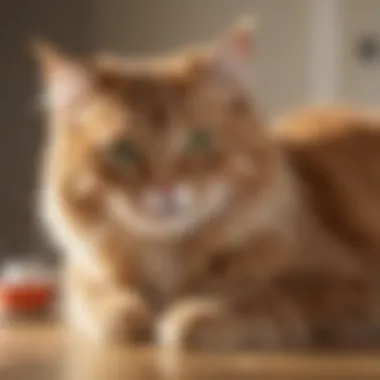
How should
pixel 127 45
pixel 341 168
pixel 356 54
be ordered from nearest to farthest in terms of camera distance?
1. pixel 341 168
2. pixel 356 54
3. pixel 127 45

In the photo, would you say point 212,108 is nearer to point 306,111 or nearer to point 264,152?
point 264,152

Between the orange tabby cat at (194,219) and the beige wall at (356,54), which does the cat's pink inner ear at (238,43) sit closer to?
the orange tabby cat at (194,219)

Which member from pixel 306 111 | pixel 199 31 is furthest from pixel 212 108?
pixel 199 31

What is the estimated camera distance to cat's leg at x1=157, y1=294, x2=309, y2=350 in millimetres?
1057

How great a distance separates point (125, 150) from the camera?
3.65 ft

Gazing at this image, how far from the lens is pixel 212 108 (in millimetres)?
1153

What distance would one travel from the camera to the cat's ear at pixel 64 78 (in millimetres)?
1175

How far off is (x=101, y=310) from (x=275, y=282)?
0.22 meters

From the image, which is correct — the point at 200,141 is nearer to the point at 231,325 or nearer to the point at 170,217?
the point at 170,217

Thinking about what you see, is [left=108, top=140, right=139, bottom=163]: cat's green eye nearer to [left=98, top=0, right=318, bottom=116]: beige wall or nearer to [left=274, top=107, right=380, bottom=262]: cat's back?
[left=274, top=107, right=380, bottom=262]: cat's back

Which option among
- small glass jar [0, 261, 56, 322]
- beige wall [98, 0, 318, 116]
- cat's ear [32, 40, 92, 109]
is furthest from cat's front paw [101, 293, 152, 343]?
beige wall [98, 0, 318, 116]

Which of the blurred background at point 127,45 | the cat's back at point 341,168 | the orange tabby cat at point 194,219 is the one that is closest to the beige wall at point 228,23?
the blurred background at point 127,45

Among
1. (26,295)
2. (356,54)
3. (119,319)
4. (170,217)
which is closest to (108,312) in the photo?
(119,319)

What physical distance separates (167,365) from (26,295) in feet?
2.02
